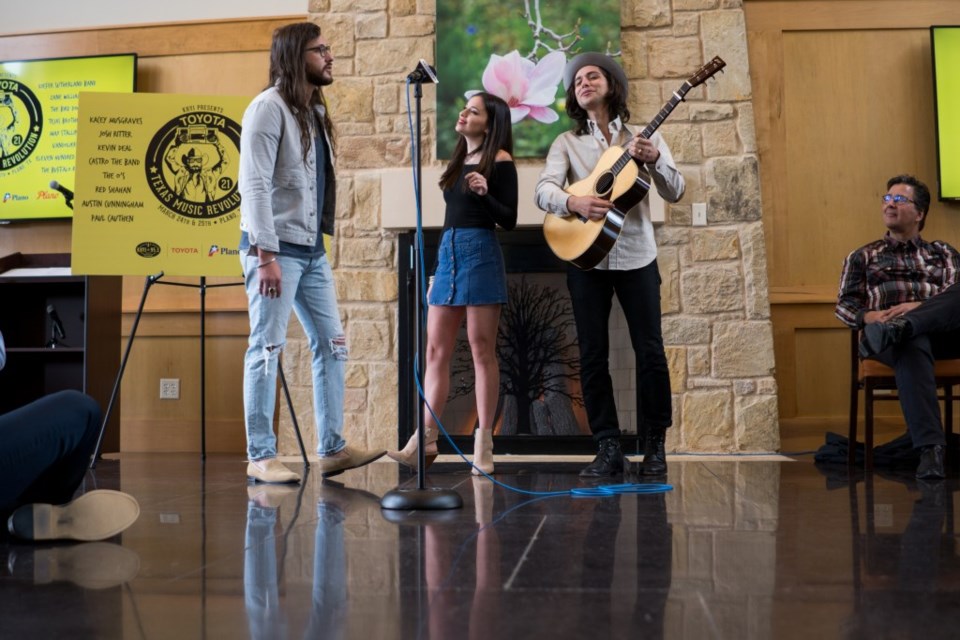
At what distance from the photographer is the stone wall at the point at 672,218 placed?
447 centimetres

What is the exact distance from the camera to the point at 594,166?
3.31 meters

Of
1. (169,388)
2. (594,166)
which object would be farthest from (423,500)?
(169,388)

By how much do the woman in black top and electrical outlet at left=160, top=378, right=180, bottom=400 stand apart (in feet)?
7.19

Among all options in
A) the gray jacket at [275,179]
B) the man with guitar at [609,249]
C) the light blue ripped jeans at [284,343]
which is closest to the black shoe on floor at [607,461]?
the man with guitar at [609,249]

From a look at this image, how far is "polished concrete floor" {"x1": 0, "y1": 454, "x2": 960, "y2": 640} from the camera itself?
51.0 inches

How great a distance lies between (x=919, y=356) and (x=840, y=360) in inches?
53.4

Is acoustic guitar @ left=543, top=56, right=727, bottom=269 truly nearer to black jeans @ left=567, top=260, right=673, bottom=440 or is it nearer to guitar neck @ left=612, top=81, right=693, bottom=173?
guitar neck @ left=612, top=81, right=693, bottom=173

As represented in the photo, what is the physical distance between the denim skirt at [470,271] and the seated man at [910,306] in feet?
4.36

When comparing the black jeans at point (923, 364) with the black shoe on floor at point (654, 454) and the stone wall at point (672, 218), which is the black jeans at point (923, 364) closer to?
the black shoe on floor at point (654, 454)

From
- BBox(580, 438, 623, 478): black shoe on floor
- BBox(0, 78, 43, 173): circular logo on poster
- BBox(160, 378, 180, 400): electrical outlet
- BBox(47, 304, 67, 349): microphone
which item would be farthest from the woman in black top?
BBox(0, 78, 43, 173): circular logo on poster

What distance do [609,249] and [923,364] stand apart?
1183 mm

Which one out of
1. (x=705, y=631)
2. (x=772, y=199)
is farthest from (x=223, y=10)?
(x=705, y=631)

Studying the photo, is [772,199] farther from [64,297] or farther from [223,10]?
[64,297]

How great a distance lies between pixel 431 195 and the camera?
455 centimetres
